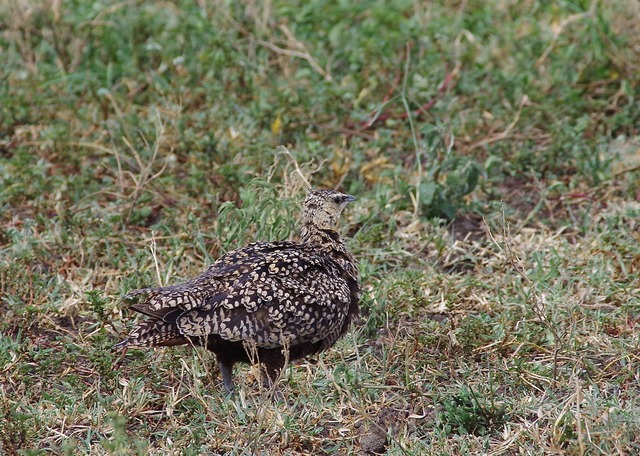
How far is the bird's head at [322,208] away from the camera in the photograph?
6156mm

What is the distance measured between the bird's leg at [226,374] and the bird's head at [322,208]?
105 cm

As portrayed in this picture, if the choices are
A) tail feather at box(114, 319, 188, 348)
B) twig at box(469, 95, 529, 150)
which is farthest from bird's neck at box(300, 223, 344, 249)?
twig at box(469, 95, 529, 150)

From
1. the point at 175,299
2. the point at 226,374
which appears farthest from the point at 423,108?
the point at 175,299

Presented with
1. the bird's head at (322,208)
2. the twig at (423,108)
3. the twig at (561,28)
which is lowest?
the twig at (423,108)

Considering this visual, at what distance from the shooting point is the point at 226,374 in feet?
18.1

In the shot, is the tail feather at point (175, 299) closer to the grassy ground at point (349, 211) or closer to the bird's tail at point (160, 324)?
the bird's tail at point (160, 324)

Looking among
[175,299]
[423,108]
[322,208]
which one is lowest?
[423,108]

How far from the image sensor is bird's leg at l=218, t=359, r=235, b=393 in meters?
5.50

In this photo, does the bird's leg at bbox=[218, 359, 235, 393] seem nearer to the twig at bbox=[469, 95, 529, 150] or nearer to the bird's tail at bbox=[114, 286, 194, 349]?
the bird's tail at bbox=[114, 286, 194, 349]

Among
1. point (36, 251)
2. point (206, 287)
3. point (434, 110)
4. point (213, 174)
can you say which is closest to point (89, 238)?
point (36, 251)

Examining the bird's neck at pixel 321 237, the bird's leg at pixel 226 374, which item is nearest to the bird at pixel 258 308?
the bird's leg at pixel 226 374

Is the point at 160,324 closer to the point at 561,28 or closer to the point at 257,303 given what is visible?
the point at 257,303

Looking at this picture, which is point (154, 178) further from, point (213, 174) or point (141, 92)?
A: point (141, 92)

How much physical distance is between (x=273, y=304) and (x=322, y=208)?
0.92 meters
